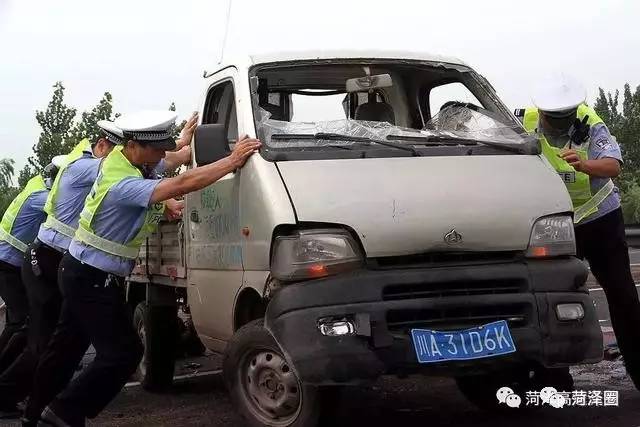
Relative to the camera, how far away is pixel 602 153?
4.96 m

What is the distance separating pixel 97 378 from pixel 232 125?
1.63m

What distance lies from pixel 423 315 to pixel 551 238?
0.78 meters

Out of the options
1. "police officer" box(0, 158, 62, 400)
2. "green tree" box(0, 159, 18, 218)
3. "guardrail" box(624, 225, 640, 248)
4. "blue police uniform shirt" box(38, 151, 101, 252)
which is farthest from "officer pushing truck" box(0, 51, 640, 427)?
"green tree" box(0, 159, 18, 218)

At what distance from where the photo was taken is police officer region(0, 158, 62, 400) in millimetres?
5793

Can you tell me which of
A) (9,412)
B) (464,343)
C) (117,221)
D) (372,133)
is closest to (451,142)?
(372,133)

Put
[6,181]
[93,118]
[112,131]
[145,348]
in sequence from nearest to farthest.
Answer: [112,131] → [145,348] → [93,118] → [6,181]

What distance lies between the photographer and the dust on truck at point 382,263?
11.9 feet

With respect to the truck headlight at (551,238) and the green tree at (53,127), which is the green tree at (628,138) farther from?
the truck headlight at (551,238)

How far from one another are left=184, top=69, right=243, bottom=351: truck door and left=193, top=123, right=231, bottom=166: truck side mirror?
0.15 meters

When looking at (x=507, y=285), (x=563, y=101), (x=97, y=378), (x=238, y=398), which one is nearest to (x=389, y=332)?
(x=507, y=285)

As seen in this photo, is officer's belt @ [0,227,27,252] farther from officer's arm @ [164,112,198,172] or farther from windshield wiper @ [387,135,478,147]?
windshield wiper @ [387,135,478,147]

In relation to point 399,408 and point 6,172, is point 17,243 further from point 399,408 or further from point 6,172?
point 6,172

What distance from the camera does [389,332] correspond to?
11.9 feet

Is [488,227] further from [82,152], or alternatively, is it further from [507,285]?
[82,152]
